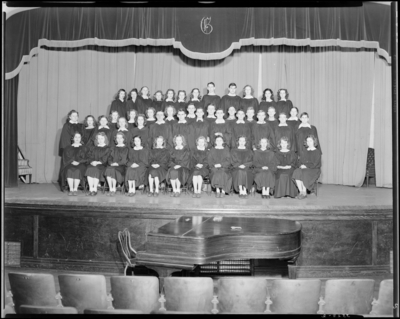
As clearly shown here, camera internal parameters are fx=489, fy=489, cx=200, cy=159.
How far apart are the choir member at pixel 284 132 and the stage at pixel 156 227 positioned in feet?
4.88

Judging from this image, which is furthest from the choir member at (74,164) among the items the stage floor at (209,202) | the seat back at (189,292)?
the seat back at (189,292)

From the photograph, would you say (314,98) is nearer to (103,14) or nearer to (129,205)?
(103,14)

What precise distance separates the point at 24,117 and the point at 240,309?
23.6ft

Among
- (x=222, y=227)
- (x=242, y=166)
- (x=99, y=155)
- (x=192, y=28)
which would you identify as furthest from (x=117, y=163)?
(x=222, y=227)

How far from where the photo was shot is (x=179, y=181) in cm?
727

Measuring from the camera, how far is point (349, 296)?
3986 millimetres

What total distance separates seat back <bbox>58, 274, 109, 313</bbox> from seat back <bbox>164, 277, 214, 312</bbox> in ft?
1.81

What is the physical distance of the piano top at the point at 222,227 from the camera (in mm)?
4633

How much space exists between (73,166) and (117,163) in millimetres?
659

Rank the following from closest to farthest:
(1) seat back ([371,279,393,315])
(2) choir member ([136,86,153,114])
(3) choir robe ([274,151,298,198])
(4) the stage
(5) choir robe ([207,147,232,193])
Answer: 1. (1) seat back ([371,279,393,315])
2. (4) the stage
3. (3) choir robe ([274,151,298,198])
4. (5) choir robe ([207,147,232,193])
5. (2) choir member ([136,86,153,114])

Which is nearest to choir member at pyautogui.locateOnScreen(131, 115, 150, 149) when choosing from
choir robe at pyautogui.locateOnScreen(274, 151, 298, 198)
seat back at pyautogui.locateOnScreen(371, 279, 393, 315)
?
choir robe at pyautogui.locateOnScreen(274, 151, 298, 198)

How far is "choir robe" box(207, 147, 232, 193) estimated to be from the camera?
716 centimetres

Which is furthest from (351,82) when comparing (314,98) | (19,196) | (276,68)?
(19,196)

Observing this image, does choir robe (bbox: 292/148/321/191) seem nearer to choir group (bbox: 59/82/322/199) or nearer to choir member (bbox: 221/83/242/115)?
choir group (bbox: 59/82/322/199)
